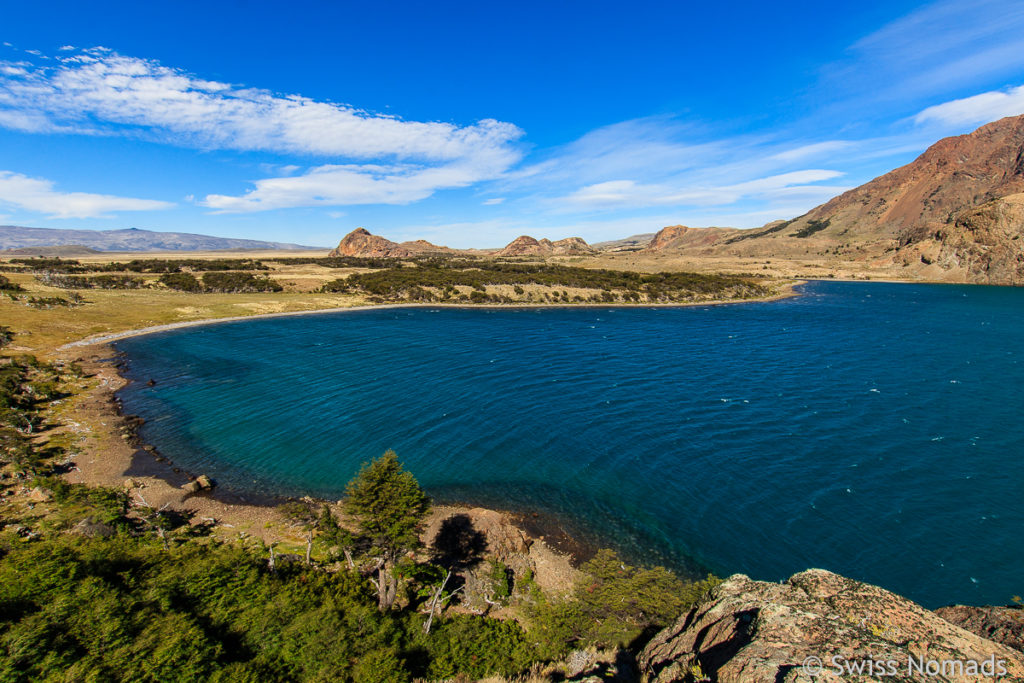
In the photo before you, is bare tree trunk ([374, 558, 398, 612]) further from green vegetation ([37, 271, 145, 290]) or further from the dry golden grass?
green vegetation ([37, 271, 145, 290])

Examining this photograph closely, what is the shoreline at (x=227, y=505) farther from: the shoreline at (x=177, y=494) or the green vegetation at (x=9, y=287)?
the green vegetation at (x=9, y=287)

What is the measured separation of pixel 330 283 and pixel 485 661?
437 feet

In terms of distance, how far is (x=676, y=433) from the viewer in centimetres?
3525

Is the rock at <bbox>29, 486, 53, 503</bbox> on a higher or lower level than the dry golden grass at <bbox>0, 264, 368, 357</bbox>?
lower

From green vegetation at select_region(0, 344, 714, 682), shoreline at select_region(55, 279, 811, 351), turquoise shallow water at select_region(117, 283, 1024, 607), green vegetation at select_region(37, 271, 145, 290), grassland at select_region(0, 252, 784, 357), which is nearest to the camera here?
green vegetation at select_region(0, 344, 714, 682)

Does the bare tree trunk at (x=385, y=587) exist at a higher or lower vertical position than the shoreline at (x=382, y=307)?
lower

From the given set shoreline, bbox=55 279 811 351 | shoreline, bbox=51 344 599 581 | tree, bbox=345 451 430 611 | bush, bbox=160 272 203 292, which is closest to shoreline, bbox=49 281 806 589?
shoreline, bbox=51 344 599 581

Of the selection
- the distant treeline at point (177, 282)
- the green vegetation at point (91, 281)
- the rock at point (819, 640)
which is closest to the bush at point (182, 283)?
the distant treeline at point (177, 282)

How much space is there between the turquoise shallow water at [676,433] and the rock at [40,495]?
7685 millimetres

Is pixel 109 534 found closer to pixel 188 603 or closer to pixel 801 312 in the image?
pixel 188 603

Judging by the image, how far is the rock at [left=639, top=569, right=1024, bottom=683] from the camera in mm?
8039

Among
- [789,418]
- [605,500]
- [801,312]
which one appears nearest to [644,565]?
[605,500]

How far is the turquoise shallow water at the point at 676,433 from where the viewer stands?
22.7m

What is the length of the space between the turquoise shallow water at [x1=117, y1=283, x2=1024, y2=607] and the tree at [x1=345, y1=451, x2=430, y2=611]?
861cm
